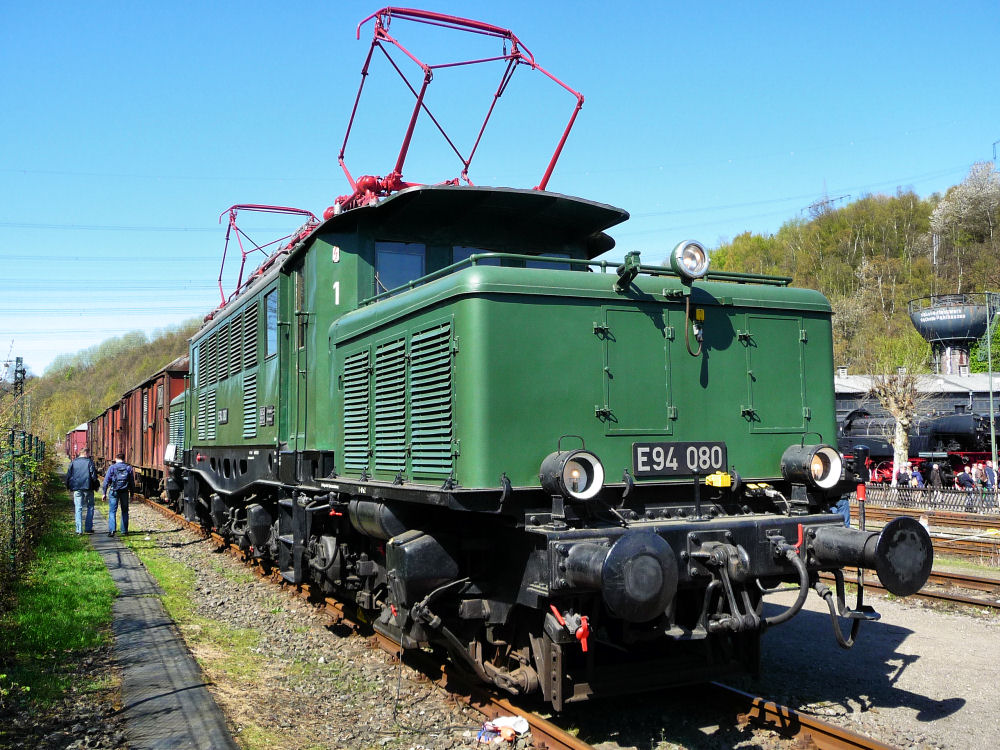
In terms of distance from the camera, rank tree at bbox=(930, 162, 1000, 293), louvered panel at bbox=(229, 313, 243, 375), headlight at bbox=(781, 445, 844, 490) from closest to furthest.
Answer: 1. headlight at bbox=(781, 445, 844, 490)
2. louvered panel at bbox=(229, 313, 243, 375)
3. tree at bbox=(930, 162, 1000, 293)

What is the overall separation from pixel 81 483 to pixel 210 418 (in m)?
4.54

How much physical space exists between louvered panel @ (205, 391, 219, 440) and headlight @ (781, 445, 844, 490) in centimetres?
860

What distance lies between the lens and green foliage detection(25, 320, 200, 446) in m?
71.2

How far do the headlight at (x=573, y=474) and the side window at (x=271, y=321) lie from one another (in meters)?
4.65

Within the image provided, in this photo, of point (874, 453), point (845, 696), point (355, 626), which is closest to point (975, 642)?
point (845, 696)

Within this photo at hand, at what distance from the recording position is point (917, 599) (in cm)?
947

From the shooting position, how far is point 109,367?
79000mm

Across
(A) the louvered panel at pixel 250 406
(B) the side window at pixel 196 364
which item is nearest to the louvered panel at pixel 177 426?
(B) the side window at pixel 196 364

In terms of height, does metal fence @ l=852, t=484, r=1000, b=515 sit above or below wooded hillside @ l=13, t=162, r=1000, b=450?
below

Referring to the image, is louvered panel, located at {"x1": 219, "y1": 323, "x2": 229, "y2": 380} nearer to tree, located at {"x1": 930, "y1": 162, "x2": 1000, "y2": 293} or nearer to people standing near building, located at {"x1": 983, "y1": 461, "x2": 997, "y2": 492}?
people standing near building, located at {"x1": 983, "y1": 461, "x2": 997, "y2": 492}

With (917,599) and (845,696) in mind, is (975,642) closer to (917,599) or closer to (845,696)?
(917,599)

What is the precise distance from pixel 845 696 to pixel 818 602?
3.41 meters

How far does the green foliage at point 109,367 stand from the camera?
71250 millimetres

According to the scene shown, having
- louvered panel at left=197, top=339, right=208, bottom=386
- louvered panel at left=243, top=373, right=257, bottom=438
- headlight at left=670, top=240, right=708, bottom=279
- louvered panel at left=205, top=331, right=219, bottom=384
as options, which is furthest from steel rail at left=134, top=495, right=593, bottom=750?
louvered panel at left=197, top=339, right=208, bottom=386
